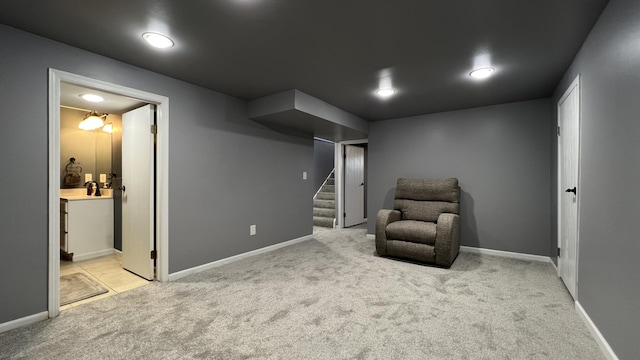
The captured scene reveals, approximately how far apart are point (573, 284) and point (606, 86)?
5.25ft

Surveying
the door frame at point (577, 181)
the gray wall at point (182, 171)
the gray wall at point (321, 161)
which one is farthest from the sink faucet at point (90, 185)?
the door frame at point (577, 181)

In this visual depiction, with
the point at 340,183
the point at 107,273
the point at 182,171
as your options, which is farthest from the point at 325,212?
the point at 107,273

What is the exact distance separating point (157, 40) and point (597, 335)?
138 inches

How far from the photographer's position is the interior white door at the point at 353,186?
5.84 m

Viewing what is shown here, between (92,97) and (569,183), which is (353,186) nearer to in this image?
(569,183)

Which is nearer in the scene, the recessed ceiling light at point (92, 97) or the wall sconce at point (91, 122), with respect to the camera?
→ the recessed ceiling light at point (92, 97)

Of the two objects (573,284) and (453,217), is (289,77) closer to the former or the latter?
(453,217)

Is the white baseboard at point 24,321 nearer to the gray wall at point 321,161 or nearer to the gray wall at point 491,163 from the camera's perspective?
the gray wall at point 491,163

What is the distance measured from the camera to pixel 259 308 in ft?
7.31

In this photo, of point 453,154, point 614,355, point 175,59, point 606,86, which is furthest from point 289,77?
point 614,355

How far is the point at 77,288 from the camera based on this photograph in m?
2.66

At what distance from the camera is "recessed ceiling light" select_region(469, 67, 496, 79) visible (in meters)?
2.56

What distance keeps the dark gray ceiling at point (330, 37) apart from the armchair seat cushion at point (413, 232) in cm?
159

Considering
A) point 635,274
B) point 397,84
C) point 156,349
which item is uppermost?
point 397,84
